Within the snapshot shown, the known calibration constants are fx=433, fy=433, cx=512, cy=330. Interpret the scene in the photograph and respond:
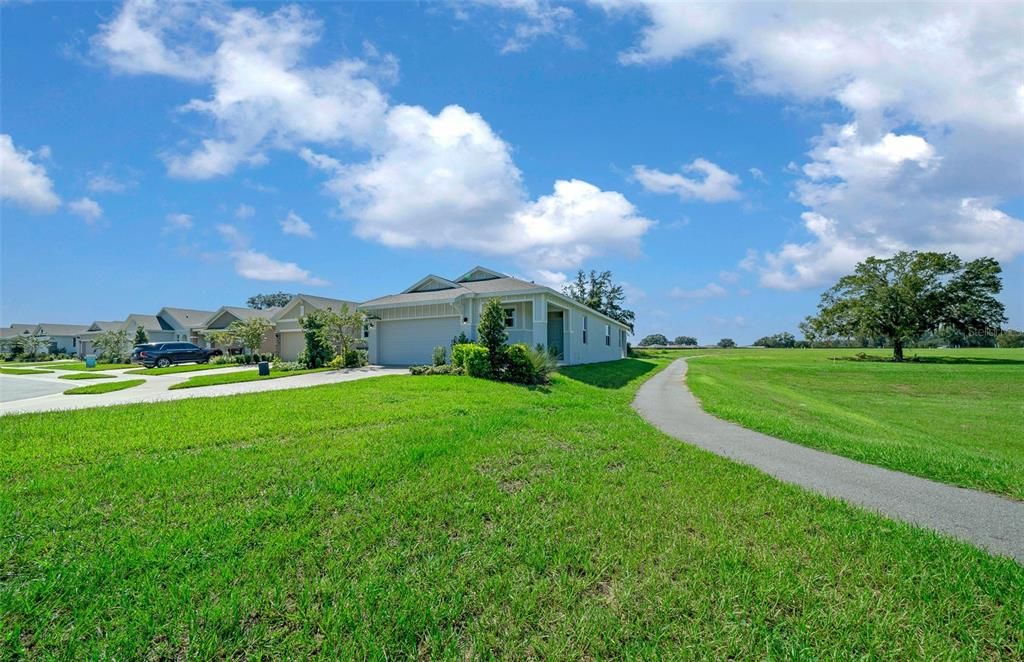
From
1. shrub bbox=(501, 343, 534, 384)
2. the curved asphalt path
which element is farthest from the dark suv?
the curved asphalt path

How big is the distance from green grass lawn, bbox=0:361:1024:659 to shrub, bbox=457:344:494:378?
9109 millimetres

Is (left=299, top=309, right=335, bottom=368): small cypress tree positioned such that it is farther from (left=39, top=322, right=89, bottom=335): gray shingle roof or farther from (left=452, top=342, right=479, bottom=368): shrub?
(left=39, top=322, right=89, bottom=335): gray shingle roof

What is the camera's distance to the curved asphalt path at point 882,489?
385 centimetres

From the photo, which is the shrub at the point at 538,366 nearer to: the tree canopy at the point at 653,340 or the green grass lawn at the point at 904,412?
the green grass lawn at the point at 904,412

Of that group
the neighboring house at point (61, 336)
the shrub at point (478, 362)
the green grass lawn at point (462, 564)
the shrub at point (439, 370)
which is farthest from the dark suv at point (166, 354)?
the neighboring house at point (61, 336)

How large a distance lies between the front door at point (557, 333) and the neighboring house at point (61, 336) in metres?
61.3

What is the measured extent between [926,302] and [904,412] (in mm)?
29731

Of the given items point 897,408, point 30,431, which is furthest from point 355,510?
point 897,408

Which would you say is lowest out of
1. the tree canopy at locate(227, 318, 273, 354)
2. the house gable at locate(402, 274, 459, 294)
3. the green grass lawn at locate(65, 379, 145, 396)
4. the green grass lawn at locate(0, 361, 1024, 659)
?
the green grass lawn at locate(0, 361, 1024, 659)

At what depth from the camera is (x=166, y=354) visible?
27.3 m

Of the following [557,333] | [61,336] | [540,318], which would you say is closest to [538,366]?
[540,318]

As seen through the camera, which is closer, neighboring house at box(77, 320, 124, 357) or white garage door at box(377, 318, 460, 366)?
white garage door at box(377, 318, 460, 366)

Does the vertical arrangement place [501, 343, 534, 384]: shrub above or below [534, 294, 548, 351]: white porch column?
below

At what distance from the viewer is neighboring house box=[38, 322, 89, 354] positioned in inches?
2100
